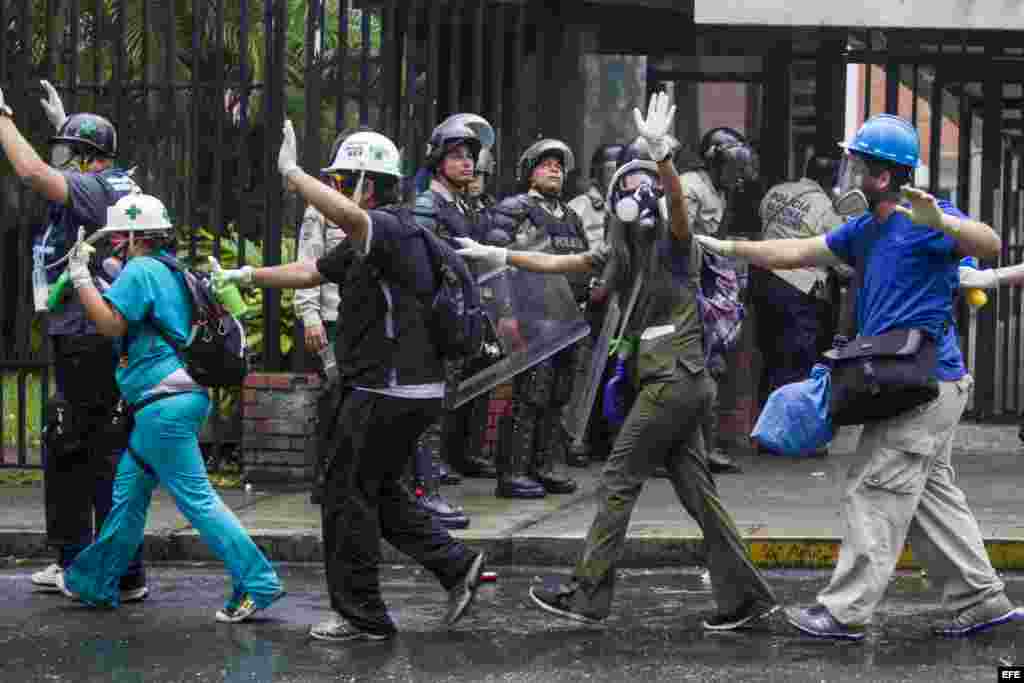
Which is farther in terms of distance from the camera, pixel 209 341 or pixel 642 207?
pixel 209 341

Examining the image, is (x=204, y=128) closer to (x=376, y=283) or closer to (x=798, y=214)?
(x=798, y=214)

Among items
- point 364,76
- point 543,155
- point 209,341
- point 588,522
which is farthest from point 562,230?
A: point 209,341

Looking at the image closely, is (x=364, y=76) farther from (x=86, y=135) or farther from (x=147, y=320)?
(x=147, y=320)

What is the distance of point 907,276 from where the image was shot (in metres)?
7.59

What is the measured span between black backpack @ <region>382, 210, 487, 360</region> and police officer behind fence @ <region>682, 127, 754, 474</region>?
466 cm

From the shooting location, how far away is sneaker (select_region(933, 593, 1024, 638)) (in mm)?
7793

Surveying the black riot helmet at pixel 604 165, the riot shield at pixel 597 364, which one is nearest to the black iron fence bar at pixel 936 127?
the black riot helmet at pixel 604 165

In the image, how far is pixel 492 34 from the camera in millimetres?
13625

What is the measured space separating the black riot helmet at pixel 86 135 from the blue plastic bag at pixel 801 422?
3220 millimetres

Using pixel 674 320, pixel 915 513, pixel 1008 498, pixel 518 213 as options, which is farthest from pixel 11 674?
pixel 1008 498

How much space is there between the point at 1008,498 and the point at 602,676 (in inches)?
191

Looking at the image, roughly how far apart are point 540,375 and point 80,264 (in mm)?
3592

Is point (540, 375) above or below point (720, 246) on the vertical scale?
below

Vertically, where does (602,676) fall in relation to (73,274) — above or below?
below
